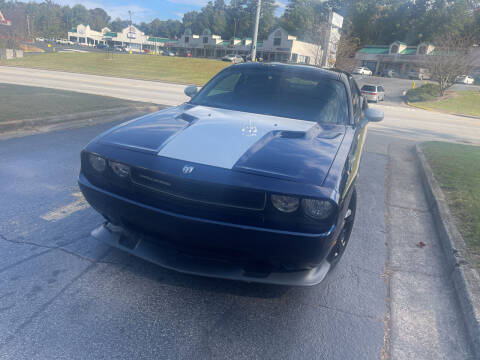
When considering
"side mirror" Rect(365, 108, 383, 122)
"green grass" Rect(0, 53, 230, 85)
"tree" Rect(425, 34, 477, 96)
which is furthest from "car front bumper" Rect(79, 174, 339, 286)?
"tree" Rect(425, 34, 477, 96)

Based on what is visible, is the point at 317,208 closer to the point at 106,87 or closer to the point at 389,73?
the point at 106,87

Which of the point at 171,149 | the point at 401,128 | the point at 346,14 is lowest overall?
the point at 401,128

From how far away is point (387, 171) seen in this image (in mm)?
6785

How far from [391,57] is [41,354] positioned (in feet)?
242

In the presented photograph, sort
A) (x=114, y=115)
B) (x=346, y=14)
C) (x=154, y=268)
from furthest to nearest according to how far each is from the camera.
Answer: (x=346, y=14), (x=114, y=115), (x=154, y=268)

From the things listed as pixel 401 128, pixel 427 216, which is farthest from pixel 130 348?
pixel 401 128

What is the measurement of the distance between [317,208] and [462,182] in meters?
4.65

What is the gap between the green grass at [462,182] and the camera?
12.9ft

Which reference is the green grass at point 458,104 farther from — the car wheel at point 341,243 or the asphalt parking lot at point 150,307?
the asphalt parking lot at point 150,307

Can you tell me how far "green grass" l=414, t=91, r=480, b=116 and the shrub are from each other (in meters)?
0.84

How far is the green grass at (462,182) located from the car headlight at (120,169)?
299cm

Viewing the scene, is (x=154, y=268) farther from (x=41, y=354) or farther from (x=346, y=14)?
(x=346, y=14)

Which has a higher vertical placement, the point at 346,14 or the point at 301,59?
the point at 346,14

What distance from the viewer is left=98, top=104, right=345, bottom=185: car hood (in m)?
2.27
